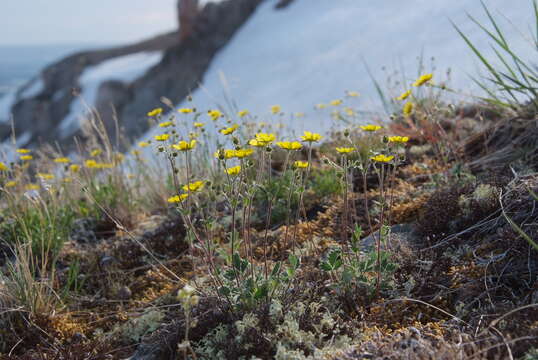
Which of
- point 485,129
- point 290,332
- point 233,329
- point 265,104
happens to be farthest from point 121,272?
point 265,104

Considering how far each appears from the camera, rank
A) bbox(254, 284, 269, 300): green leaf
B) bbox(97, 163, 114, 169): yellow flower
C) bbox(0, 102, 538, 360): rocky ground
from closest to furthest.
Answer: bbox(0, 102, 538, 360): rocky ground < bbox(254, 284, 269, 300): green leaf < bbox(97, 163, 114, 169): yellow flower

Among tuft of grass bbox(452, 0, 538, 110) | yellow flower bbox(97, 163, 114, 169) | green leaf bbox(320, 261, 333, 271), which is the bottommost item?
yellow flower bbox(97, 163, 114, 169)

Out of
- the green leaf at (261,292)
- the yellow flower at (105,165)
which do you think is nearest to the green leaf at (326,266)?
the green leaf at (261,292)

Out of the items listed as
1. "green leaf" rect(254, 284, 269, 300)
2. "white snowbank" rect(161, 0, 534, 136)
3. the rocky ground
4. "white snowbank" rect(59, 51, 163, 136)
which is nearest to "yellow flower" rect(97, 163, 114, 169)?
the rocky ground

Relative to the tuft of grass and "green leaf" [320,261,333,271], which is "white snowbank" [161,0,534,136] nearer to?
the tuft of grass

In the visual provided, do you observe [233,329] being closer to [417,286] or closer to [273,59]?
[417,286]

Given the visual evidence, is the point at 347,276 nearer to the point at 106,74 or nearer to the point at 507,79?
the point at 507,79

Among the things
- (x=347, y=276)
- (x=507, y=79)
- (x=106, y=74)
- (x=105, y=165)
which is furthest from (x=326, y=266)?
(x=106, y=74)

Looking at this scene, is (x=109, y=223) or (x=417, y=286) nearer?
(x=417, y=286)

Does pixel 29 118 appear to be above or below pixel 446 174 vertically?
below
